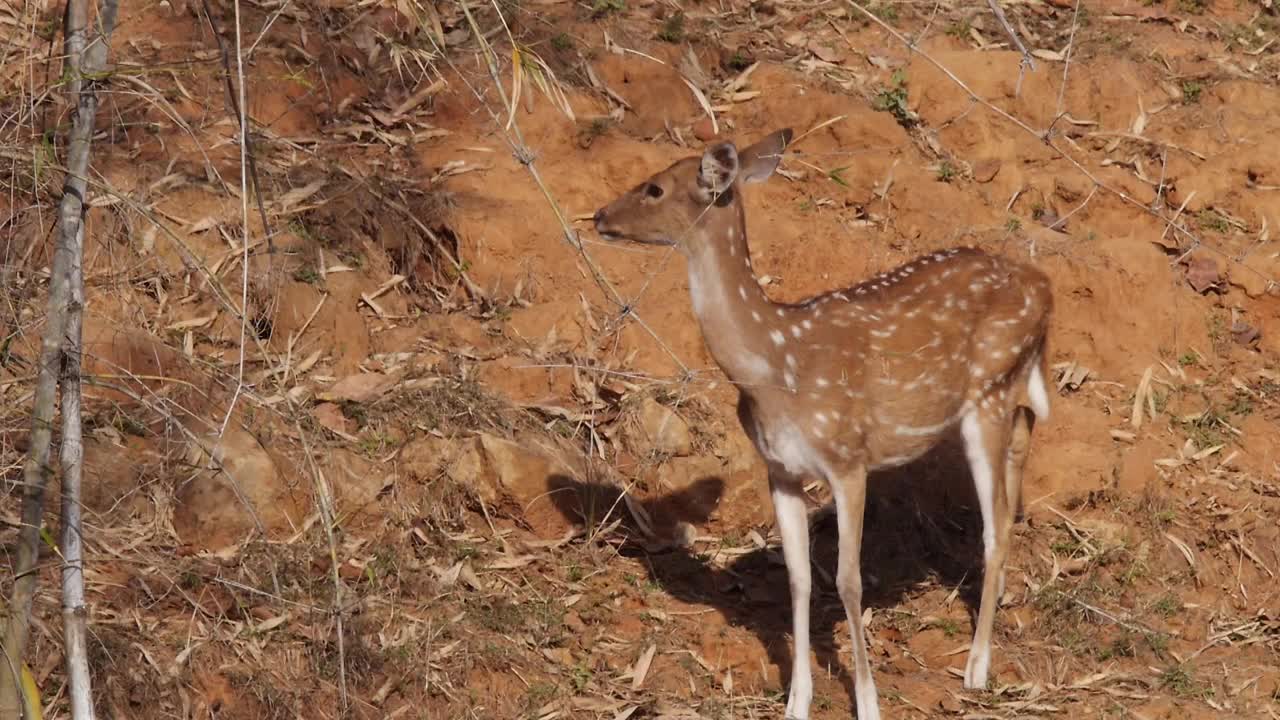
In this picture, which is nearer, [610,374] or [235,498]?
[610,374]

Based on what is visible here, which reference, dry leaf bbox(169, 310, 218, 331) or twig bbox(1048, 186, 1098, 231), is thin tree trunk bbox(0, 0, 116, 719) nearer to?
dry leaf bbox(169, 310, 218, 331)

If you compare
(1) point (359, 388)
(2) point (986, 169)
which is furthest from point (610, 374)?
(2) point (986, 169)

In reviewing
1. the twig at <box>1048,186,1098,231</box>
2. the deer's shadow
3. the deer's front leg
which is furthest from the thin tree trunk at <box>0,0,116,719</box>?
the twig at <box>1048,186,1098,231</box>

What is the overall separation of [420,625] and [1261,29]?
25.1 feet

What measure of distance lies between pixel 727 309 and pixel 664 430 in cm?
161

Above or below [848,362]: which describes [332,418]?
below

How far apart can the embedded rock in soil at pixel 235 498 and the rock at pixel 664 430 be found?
1783 millimetres

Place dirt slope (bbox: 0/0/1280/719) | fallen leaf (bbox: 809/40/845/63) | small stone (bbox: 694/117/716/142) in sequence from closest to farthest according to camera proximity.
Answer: dirt slope (bbox: 0/0/1280/719) → small stone (bbox: 694/117/716/142) → fallen leaf (bbox: 809/40/845/63)

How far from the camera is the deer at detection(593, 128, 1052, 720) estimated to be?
688 cm

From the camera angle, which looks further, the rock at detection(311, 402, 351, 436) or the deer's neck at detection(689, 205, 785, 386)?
the rock at detection(311, 402, 351, 436)

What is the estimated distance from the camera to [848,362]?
7152mm

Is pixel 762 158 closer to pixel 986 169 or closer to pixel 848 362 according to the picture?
A: pixel 848 362

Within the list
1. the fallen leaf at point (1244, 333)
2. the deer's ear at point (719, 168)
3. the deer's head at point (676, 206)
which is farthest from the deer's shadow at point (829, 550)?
the fallen leaf at point (1244, 333)

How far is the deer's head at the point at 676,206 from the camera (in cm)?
685
